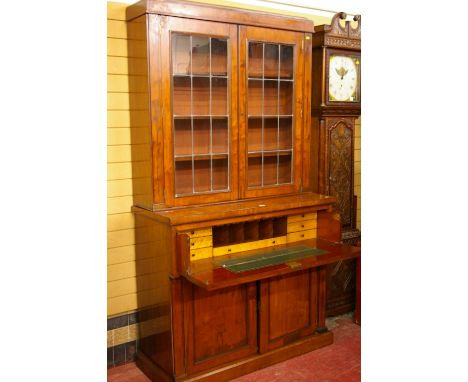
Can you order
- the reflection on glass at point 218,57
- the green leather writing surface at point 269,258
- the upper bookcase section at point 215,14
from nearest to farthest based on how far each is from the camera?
1. the upper bookcase section at point 215,14
2. the green leather writing surface at point 269,258
3. the reflection on glass at point 218,57

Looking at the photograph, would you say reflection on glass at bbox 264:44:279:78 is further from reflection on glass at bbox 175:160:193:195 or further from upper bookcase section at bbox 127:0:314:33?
reflection on glass at bbox 175:160:193:195

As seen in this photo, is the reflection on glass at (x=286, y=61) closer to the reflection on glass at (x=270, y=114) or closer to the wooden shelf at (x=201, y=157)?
the reflection on glass at (x=270, y=114)

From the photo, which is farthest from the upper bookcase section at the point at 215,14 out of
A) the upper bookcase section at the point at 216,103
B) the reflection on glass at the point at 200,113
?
the reflection on glass at the point at 200,113

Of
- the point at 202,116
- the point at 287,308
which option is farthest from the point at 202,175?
the point at 287,308

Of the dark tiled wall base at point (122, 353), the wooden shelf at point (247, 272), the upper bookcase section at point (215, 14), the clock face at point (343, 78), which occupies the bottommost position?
the dark tiled wall base at point (122, 353)

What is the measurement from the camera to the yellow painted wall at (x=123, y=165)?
110 inches

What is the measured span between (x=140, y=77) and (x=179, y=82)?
206 mm

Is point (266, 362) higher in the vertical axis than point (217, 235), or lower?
lower

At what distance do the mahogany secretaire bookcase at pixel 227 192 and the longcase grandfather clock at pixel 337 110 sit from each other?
25cm

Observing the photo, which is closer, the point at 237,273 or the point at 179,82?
the point at 237,273
